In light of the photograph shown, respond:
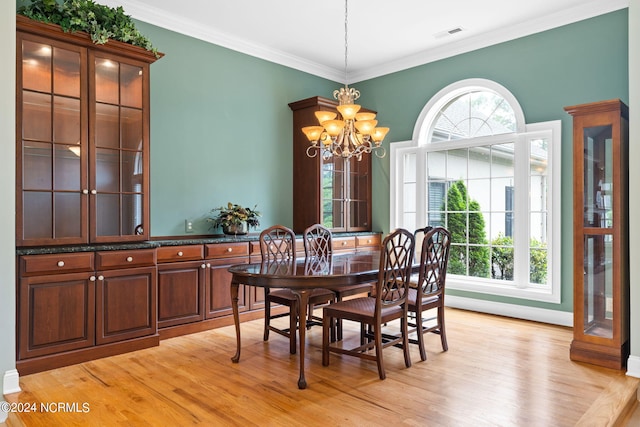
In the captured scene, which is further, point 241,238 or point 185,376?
point 241,238

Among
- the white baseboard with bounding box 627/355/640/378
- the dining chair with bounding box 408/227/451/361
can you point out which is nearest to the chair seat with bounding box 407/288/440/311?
the dining chair with bounding box 408/227/451/361

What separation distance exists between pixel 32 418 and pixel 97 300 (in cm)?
104

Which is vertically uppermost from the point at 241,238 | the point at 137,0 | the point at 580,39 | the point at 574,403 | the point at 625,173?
the point at 137,0

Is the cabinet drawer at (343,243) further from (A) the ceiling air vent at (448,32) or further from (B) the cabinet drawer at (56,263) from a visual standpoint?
(B) the cabinet drawer at (56,263)

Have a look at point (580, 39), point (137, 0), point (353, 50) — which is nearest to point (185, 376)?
point (137, 0)

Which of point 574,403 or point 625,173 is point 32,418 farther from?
point 625,173

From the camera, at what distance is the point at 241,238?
4.44 m

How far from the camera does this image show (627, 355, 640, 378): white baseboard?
9.99ft

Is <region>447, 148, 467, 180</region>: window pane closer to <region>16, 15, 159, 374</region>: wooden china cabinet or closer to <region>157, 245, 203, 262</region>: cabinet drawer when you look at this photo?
<region>157, 245, 203, 262</region>: cabinet drawer

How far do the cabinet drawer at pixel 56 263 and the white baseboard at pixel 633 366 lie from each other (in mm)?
3943

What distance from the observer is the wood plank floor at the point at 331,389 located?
244 centimetres

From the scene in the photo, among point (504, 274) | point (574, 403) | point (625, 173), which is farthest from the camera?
point (504, 274)

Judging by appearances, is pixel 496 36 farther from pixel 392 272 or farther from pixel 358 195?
pixel 392 272
